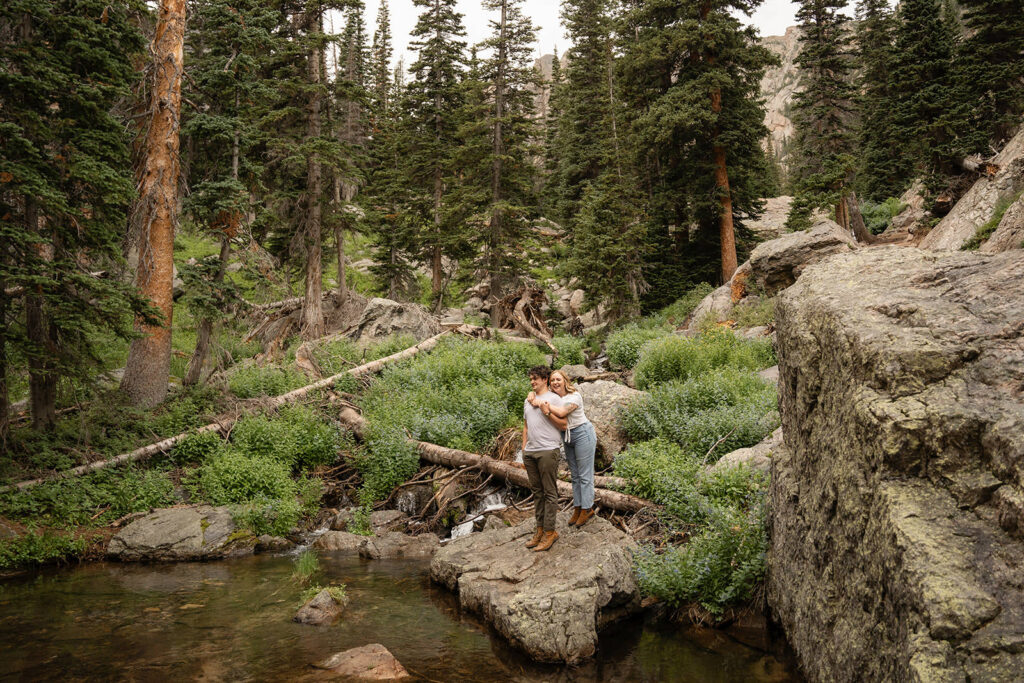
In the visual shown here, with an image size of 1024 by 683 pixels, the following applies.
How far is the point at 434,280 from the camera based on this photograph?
31.0 m

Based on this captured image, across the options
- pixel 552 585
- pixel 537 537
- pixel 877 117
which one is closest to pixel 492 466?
pixel 537 537

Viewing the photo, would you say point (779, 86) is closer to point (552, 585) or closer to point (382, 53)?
point (382, 53)

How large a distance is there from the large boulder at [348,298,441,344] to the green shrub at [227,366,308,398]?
4544 millimetres

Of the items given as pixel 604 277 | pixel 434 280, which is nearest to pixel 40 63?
pixel 604 277

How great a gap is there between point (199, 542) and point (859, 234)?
90.3ft

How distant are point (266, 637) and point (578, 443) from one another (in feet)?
15.4

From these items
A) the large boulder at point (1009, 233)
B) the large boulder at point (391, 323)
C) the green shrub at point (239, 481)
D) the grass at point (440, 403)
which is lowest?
the green shrub at point (239, 481)

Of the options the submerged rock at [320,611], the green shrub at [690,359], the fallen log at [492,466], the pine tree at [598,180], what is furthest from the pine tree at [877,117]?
the submerged rock at [320,611]

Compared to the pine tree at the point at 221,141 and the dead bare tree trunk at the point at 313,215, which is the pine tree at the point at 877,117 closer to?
the dead bare tree trunk at the point at 313,215

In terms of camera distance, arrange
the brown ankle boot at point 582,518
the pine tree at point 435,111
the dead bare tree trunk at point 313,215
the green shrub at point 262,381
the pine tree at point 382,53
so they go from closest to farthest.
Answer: the brown ankle boot at point 582,518, the green shrub at point 262,381, the dead bare tree trunk at point 313,215, the pine tree at point 435,111, the pine tree at point 382,53

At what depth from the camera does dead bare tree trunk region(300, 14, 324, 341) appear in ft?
71.8

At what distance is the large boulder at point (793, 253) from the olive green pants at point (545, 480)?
49.2 feet

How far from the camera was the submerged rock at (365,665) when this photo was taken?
20.0ft

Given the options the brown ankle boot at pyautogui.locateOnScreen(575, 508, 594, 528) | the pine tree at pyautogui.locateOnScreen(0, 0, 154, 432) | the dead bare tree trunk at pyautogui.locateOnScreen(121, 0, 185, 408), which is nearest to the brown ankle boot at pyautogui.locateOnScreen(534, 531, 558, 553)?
the brown ankle boot at pyautogui.locateOnScreen(575, 508, 594, 528)
